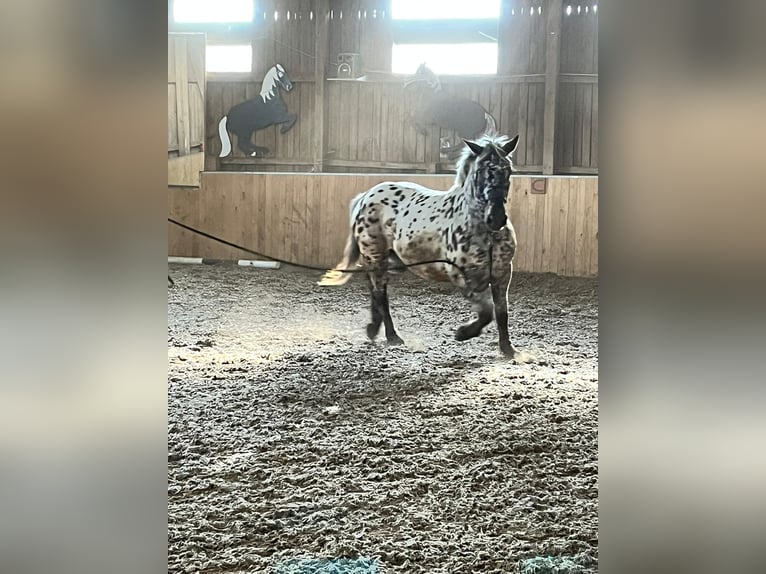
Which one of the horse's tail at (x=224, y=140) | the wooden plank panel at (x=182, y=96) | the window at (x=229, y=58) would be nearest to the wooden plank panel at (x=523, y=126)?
the window at (x=229, y=58)

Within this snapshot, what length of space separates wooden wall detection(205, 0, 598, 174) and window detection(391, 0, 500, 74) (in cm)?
10

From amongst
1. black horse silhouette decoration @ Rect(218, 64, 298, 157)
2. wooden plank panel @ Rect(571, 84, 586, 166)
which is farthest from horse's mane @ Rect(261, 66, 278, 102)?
wooden plank panel @ Rect(571, 84, 586, 166)

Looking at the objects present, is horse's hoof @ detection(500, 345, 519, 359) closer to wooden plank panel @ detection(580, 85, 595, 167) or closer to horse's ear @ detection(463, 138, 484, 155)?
horse's ear @ detection(463, 138, 484, 155)

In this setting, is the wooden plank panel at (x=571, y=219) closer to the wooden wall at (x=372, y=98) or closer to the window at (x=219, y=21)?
the wooden wall at (x=372, y=98)

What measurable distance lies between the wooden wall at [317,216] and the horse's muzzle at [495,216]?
7.75 ft

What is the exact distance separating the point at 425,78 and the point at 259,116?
170cm

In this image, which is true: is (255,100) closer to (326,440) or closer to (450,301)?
(450,301)

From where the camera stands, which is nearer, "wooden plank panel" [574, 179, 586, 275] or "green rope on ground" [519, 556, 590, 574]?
"green rope on ground" [519, 556, 590, 574]

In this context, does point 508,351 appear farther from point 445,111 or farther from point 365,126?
point 365,126

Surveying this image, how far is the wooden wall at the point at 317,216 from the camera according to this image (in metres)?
6.10

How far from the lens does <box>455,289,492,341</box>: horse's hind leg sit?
3.94 m

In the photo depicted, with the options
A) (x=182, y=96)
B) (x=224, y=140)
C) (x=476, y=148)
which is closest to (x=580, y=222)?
(x=476, y=148)
